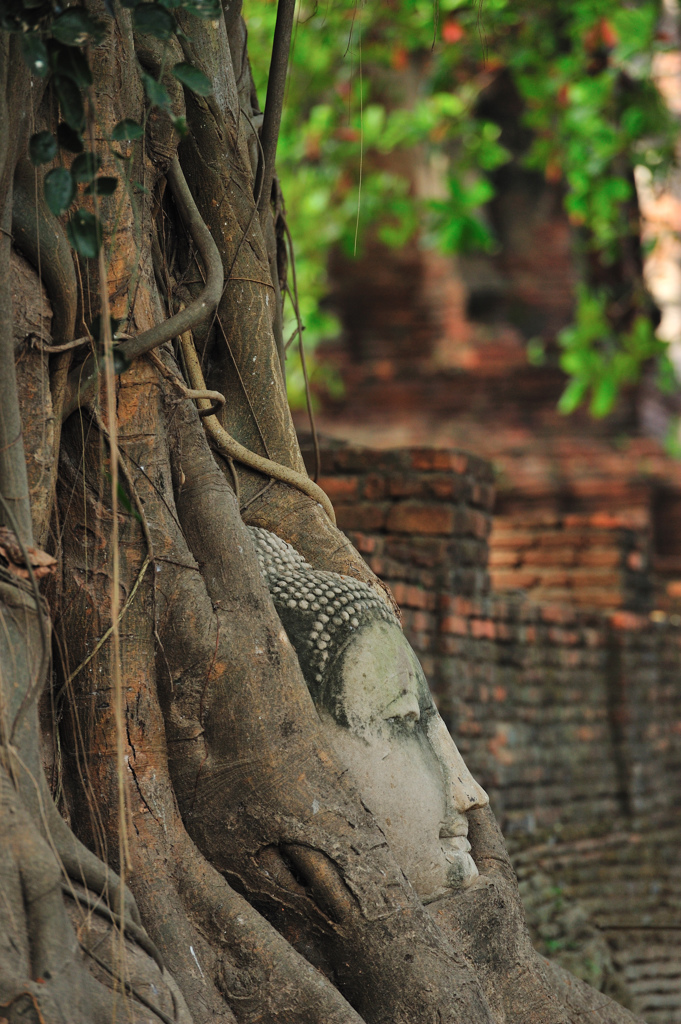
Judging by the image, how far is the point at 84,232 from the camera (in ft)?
5.13

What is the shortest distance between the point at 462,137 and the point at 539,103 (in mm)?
1133

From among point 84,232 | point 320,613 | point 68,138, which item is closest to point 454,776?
point 320,613

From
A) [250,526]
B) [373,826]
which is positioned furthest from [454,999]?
[250,526]

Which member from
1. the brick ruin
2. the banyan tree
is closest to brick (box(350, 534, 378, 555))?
the brick ruin

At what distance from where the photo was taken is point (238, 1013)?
171cm

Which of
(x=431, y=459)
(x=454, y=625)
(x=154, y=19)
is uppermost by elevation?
(x=154, y=19)

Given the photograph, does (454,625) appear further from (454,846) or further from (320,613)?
(320,613)

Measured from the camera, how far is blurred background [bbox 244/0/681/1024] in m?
4.17

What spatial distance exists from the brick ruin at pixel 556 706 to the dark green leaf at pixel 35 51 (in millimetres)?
2301

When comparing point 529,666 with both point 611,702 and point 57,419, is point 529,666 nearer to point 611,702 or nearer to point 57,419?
point 611,702

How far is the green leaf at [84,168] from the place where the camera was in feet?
A: 5.04

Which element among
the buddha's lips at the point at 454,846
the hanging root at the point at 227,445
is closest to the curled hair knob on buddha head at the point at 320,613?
the hanging root at the point at 227,445

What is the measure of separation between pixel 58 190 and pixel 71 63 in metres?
0.18

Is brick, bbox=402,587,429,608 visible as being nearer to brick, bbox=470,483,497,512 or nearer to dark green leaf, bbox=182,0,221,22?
brick, bbox=470,483,497,512
